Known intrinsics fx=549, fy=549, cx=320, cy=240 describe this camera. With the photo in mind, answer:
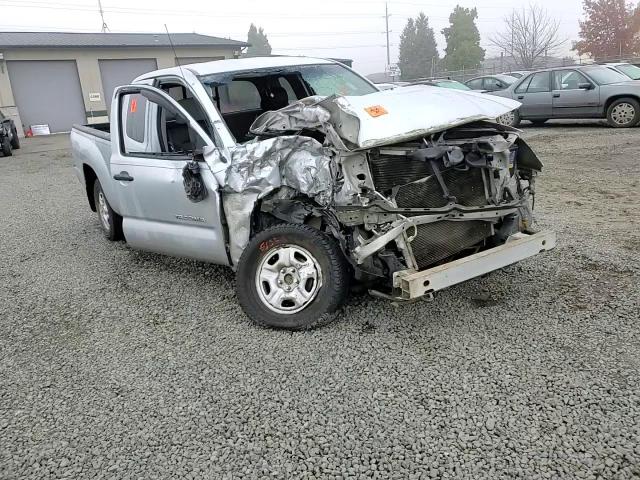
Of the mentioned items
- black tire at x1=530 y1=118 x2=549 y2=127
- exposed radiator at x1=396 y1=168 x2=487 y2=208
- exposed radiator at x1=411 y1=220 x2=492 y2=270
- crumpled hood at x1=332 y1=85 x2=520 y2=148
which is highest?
crumpled hood at x1=332 y1=85 x2=520 y2=148

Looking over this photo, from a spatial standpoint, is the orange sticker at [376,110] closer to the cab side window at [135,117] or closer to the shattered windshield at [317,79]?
the shattered windshield at [317,79]

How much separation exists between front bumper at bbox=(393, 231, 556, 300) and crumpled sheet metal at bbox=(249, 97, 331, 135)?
3.83ft

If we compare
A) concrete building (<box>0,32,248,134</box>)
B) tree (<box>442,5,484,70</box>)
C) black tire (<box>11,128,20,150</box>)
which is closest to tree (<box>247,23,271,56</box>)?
tree (<box>442,5,484,70</box>)

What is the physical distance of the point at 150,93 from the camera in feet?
15.2

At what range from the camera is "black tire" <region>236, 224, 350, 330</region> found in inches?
142

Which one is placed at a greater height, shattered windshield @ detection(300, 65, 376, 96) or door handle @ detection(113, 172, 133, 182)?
shattered windshield @ detection(300, 65, 376, 96)

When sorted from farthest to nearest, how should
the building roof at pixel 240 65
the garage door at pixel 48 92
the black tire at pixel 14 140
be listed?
1. the garage door at pixel 48 92
2. the black tire at pixel 14 140
3. the building roof at pixel 240 65

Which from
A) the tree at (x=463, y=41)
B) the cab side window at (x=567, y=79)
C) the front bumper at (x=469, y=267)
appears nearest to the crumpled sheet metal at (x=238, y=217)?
the front bumper at (x=469, y=267)

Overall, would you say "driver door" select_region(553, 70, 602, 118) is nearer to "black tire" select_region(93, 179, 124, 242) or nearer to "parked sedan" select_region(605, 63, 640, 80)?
"parked sedan" select_region(605, 63, 640, 80)

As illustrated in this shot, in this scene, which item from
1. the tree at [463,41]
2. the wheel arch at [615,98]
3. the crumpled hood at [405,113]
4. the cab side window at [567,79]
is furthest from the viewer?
the tree at [463,41]

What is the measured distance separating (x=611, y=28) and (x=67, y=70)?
1571 inches

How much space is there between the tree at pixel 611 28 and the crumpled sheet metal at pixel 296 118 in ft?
151

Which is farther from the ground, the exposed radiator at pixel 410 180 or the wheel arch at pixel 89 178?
the exposed radiator at pixel 410 180

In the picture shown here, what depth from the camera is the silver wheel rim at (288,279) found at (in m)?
3.69
